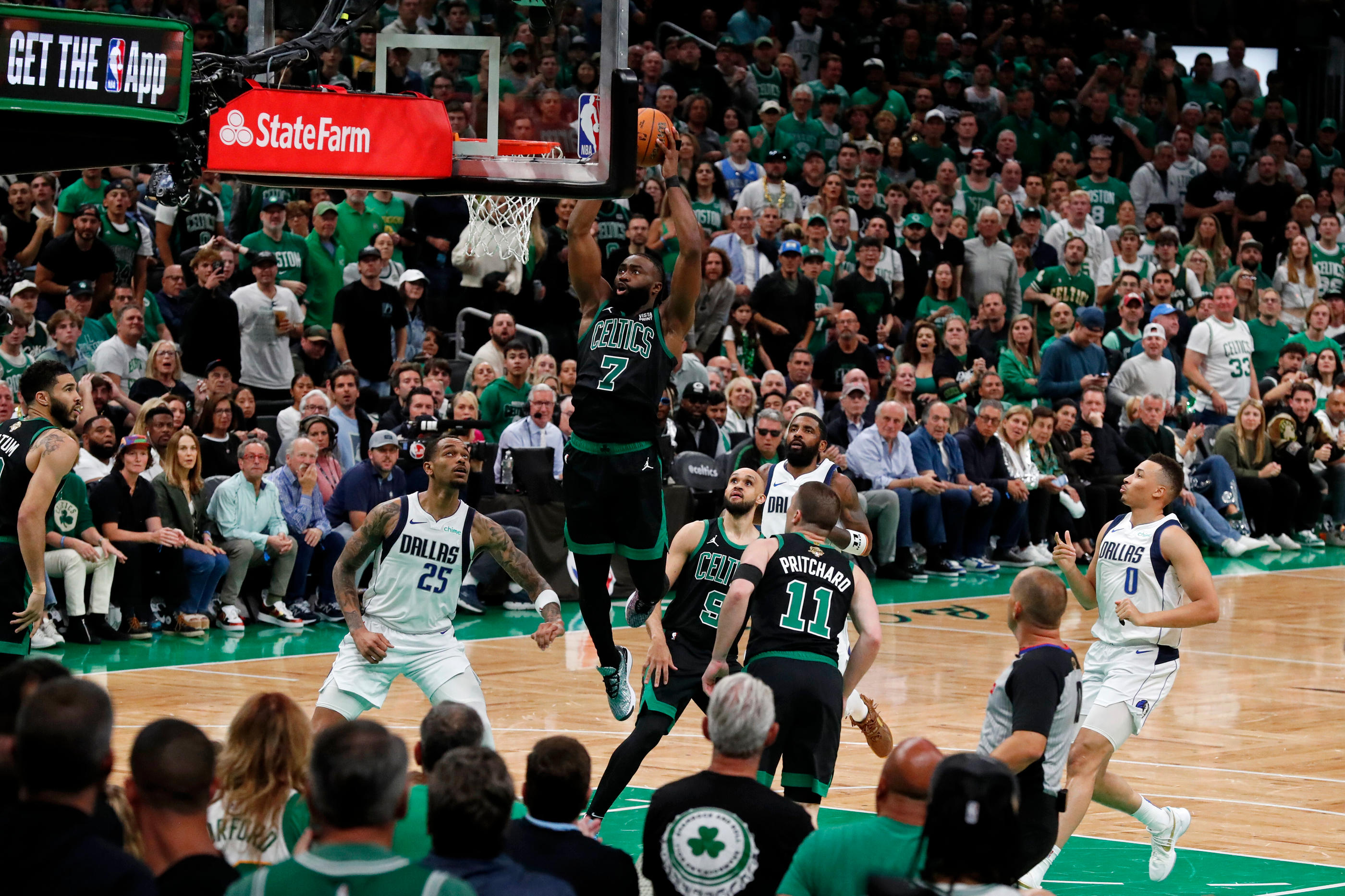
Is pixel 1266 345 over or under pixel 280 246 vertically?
under

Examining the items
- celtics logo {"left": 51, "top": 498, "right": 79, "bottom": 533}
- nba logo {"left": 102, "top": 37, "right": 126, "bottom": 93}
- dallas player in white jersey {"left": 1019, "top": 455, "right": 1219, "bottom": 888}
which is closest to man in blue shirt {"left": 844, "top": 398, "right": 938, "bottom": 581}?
celtics logo {"left": 51, "top": 498, "right": 79, "bottom": 533}

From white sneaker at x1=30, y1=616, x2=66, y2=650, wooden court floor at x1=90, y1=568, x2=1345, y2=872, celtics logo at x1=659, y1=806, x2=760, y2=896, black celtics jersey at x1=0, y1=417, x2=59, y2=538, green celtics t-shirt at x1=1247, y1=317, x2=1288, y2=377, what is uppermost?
green celtics t-shirt at x1=1247, y1=317, x2=1288, y2=377

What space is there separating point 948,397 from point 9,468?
37.5ft

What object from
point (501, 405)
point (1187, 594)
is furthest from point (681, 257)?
point (501, 405)

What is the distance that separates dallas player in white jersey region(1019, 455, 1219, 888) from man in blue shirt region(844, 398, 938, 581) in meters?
7.74

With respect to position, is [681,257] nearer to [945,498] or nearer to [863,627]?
[863,627]

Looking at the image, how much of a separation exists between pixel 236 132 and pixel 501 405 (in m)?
7.71

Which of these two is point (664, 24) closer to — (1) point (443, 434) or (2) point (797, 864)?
(1) point (443, 434)

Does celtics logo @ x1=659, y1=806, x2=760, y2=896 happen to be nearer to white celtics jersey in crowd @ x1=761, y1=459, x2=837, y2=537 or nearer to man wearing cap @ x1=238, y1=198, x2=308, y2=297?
white celtics jersey in crowd @ x1=761, y1=459, x2=837, y2=537

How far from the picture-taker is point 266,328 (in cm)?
1552

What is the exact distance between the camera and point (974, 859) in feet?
13.1

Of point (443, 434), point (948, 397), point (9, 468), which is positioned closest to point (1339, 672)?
point (948, 397)

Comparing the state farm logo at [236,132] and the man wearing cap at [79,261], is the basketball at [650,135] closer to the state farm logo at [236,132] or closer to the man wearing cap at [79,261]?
the state farm logo at [236,132]

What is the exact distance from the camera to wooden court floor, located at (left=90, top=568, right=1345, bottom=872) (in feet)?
29.9
